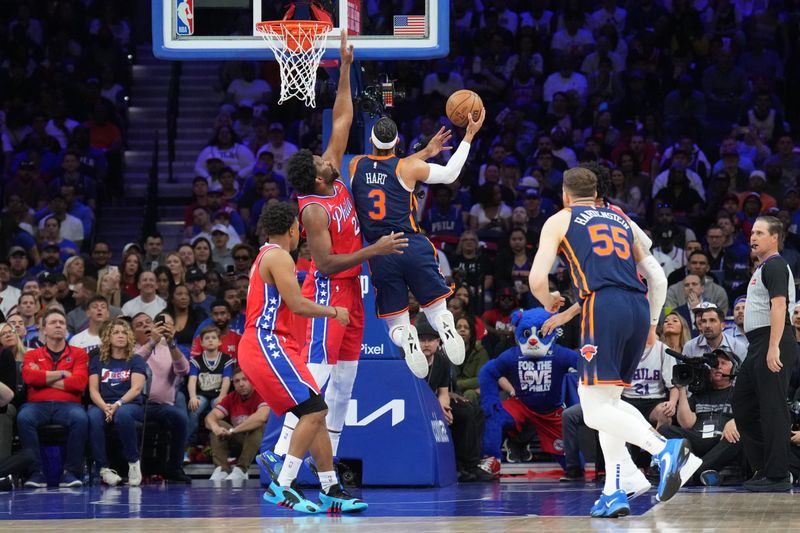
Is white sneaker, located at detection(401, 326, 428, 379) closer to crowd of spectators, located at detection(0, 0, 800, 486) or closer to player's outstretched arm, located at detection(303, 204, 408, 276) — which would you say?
player's outstretched arm, located at detection(303, 204, 408, 276)

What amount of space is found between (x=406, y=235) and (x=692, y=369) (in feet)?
10.6

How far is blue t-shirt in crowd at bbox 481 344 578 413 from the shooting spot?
541 inches

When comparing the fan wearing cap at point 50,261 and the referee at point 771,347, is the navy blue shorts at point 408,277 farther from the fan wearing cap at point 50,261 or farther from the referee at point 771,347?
the fan wearing cap at point 50,261

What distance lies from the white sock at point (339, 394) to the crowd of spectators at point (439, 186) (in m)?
2.08

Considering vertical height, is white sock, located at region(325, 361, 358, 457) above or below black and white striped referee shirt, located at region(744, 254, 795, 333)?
below

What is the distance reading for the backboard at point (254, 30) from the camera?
36.1ft

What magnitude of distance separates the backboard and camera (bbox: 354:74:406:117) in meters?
0.41

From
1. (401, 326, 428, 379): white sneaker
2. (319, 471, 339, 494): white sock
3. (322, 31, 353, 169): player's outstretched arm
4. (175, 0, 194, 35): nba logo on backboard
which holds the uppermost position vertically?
(175, 0, 194, 35): nba logo on backboard

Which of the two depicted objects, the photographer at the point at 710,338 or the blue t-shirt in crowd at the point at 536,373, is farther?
the blue t-shirt in crowd at the point at 536,373

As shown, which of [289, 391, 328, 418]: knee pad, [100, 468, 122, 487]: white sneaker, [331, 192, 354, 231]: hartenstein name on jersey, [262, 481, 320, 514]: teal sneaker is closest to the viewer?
[289, 391, 328, 418]: knee pad

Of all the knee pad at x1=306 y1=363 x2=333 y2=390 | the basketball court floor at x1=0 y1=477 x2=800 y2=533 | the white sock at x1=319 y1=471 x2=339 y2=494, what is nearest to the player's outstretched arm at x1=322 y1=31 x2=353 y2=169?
the knee pad at x1=306 y1=363 x2=333 y2=390

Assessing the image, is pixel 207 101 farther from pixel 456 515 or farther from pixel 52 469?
pixel 456 515

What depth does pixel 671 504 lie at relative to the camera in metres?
10.0

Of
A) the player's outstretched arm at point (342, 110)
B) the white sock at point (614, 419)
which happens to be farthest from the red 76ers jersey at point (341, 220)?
the white sock at point (614, 419)
